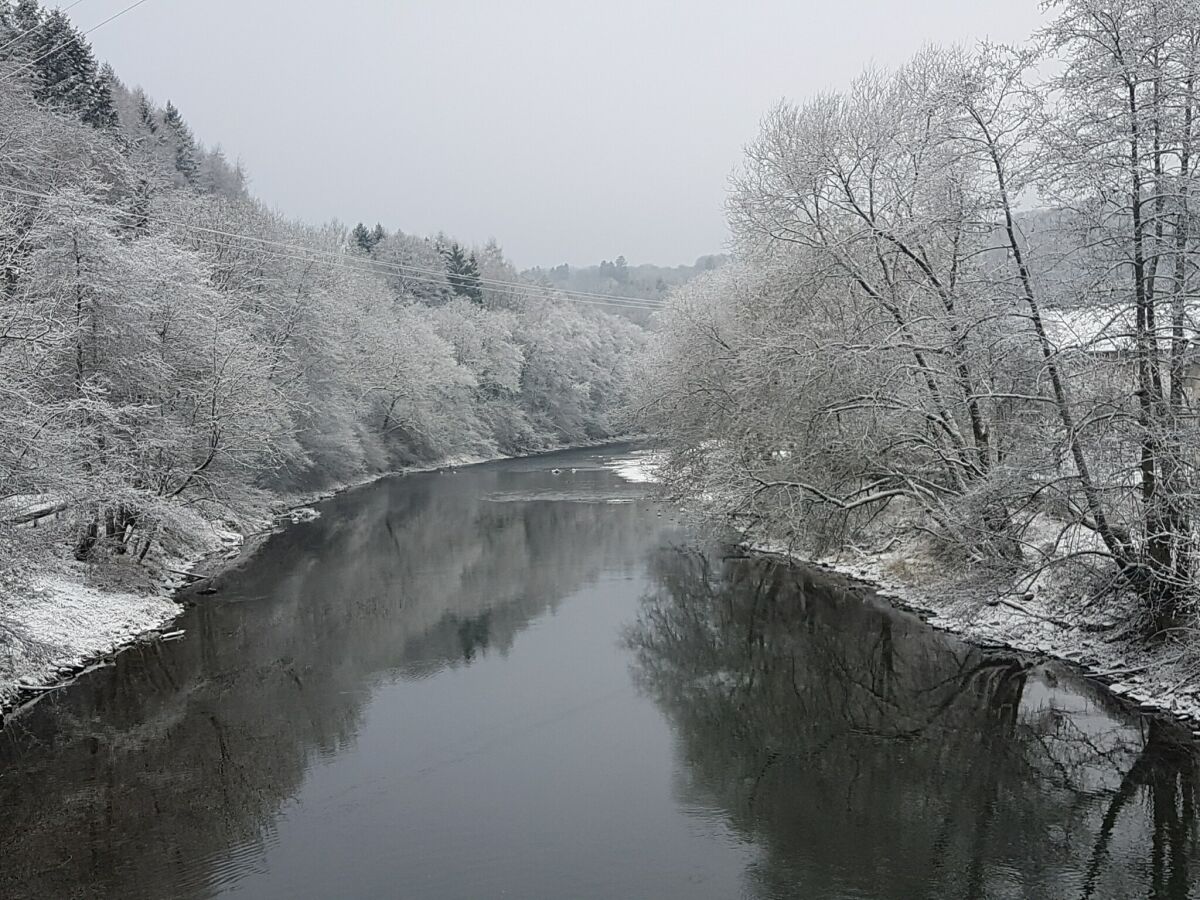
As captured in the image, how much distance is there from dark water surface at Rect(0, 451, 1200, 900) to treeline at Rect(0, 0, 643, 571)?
343 centimetres

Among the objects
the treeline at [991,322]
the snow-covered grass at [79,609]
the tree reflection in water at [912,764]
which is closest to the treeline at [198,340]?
the snow-covered grass at [79,609]

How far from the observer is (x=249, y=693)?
1451cm

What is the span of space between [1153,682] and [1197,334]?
15.0 ft

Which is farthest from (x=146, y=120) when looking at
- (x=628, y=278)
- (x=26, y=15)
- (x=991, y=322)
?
(x=628, y=278)

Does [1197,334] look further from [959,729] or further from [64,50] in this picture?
[64,50]

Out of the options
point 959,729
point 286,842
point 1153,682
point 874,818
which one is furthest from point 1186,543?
point 286,842

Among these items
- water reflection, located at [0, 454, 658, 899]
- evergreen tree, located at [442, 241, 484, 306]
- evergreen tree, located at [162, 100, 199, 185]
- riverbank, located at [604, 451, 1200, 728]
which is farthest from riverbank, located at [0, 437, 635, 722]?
evergreen tree, located at [442, 241, 484, 306]

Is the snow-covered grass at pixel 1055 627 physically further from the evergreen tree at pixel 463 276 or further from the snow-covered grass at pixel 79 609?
the evergreen tree at pixel 463 276

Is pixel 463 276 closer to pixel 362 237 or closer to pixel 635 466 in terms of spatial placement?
pixel 362 237

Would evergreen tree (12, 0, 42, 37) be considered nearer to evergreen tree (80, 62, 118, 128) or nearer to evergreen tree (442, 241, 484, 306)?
evergreen tree (80, 62, 118, 128)

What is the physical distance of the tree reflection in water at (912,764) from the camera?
9.02 meters

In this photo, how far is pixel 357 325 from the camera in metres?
44.9

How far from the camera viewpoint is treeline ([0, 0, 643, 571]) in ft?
54.4

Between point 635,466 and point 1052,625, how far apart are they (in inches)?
1195
